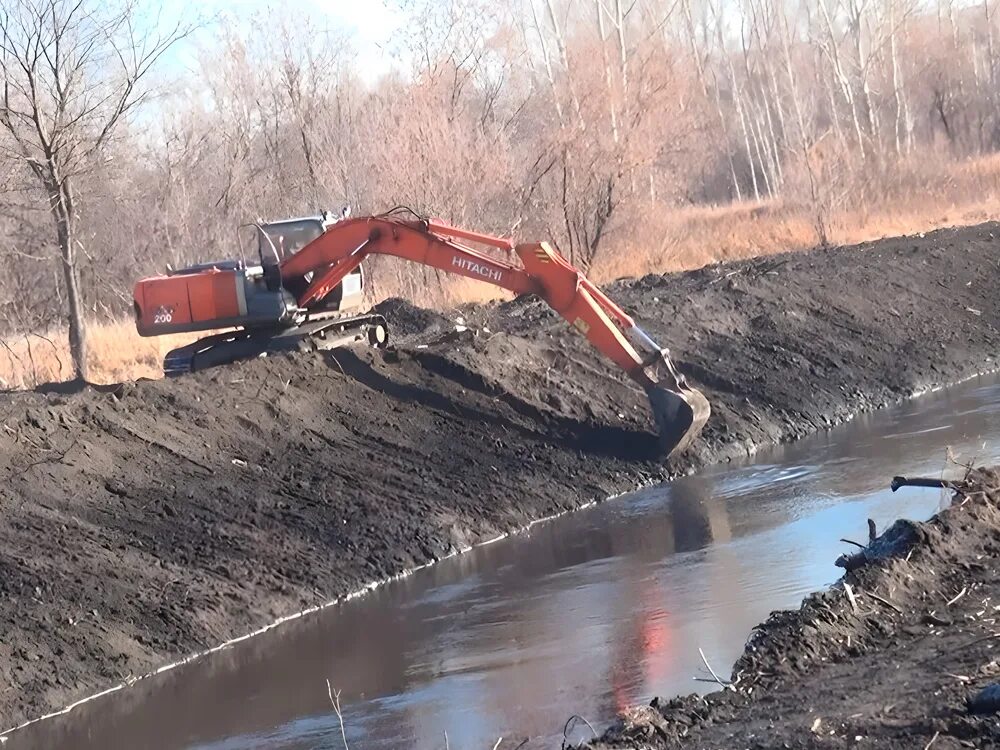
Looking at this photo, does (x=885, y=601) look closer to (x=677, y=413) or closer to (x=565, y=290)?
(x=677, y=413)

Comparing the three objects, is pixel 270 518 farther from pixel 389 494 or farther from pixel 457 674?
pixel 457 674

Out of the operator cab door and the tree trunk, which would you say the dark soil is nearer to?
the operator cab door

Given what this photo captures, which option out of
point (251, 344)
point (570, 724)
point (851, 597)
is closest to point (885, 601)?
point (851, 597)

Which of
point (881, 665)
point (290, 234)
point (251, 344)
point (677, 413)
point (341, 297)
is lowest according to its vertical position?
point (881, 665)

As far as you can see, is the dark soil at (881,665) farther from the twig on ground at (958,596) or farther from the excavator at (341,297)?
the excavator at (341,297)

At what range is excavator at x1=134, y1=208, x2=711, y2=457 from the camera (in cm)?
1550

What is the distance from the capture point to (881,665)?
7523 millimetres

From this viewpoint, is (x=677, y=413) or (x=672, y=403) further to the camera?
(x=677, y=413)

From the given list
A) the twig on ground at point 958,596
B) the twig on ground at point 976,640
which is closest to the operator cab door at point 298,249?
the twig on ground at point 958,596

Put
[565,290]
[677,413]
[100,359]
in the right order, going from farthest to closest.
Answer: [100,359], [677,413], [565,290]

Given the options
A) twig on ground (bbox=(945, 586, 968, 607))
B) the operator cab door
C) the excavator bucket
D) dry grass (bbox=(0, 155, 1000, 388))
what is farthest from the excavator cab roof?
twig on ground (bbox=(945, 586, 968, 607))

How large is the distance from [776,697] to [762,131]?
183ft

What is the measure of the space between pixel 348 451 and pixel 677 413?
146 inches

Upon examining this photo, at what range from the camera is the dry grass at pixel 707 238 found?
78.7 feet
